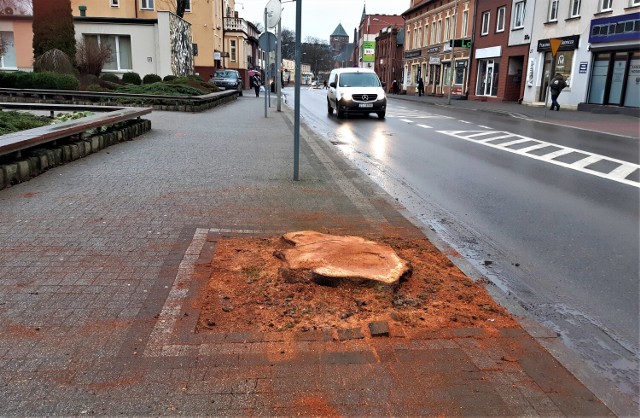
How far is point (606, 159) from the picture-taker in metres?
11.8

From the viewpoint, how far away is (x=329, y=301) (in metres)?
3.80

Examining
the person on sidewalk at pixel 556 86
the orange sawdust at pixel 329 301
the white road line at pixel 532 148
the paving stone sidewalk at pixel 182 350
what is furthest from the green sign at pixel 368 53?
the orange sawdust at pixel 329 301

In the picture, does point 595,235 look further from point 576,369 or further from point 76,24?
point 76,24

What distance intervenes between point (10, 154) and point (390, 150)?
818 cm

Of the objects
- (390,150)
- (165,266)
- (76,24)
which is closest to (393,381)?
(165,266)

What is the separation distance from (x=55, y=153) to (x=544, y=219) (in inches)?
299

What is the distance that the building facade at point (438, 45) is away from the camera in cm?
4312

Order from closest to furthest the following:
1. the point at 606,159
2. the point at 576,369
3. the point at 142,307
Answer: the point at 576,369 < the point at 142,307 < the point at 606,159

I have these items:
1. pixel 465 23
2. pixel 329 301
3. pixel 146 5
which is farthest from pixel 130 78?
pixel 329 301

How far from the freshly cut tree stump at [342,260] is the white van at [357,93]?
1744 centimetres

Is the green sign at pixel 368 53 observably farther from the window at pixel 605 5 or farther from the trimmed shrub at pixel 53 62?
the trimmed shrub at pixel 53 62

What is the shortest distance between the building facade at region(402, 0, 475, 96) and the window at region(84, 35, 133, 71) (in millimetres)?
21941

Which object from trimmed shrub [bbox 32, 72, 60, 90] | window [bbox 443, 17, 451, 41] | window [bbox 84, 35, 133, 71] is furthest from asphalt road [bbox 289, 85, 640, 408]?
window [bbox 443, 17, 451, 41]

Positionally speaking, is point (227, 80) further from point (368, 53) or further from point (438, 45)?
point (368, 53)
